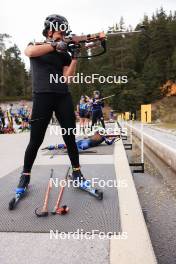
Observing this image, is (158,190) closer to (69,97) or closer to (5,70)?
(69,97)

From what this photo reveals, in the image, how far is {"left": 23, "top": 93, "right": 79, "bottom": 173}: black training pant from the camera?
4078 millimetres

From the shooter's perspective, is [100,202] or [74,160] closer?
[100,202]

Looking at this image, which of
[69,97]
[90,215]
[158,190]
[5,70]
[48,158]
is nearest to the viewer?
[90,215]

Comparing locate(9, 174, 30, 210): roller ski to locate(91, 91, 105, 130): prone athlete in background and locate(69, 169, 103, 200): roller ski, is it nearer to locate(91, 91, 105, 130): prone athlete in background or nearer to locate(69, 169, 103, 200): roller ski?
locate(69, 169, 103, 200): roller ski

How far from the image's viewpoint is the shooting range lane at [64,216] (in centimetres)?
320

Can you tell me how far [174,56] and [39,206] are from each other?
7920cm

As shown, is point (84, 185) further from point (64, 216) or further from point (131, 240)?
point (131, 240)

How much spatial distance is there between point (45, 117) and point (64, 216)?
124cm

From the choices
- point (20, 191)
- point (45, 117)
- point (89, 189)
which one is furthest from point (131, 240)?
point (45, 117)

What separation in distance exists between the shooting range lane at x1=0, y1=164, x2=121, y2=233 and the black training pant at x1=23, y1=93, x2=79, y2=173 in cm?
46

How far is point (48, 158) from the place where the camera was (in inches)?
307

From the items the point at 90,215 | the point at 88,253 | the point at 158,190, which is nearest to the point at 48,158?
the point at 158,190

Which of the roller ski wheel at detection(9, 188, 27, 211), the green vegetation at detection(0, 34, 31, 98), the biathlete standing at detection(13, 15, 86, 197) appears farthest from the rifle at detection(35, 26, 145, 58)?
the green vegetation at detection(0, 34, 31, 98)

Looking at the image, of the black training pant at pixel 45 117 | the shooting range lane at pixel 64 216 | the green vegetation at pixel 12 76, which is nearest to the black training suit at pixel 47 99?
the black training pant at pixel 45 117
